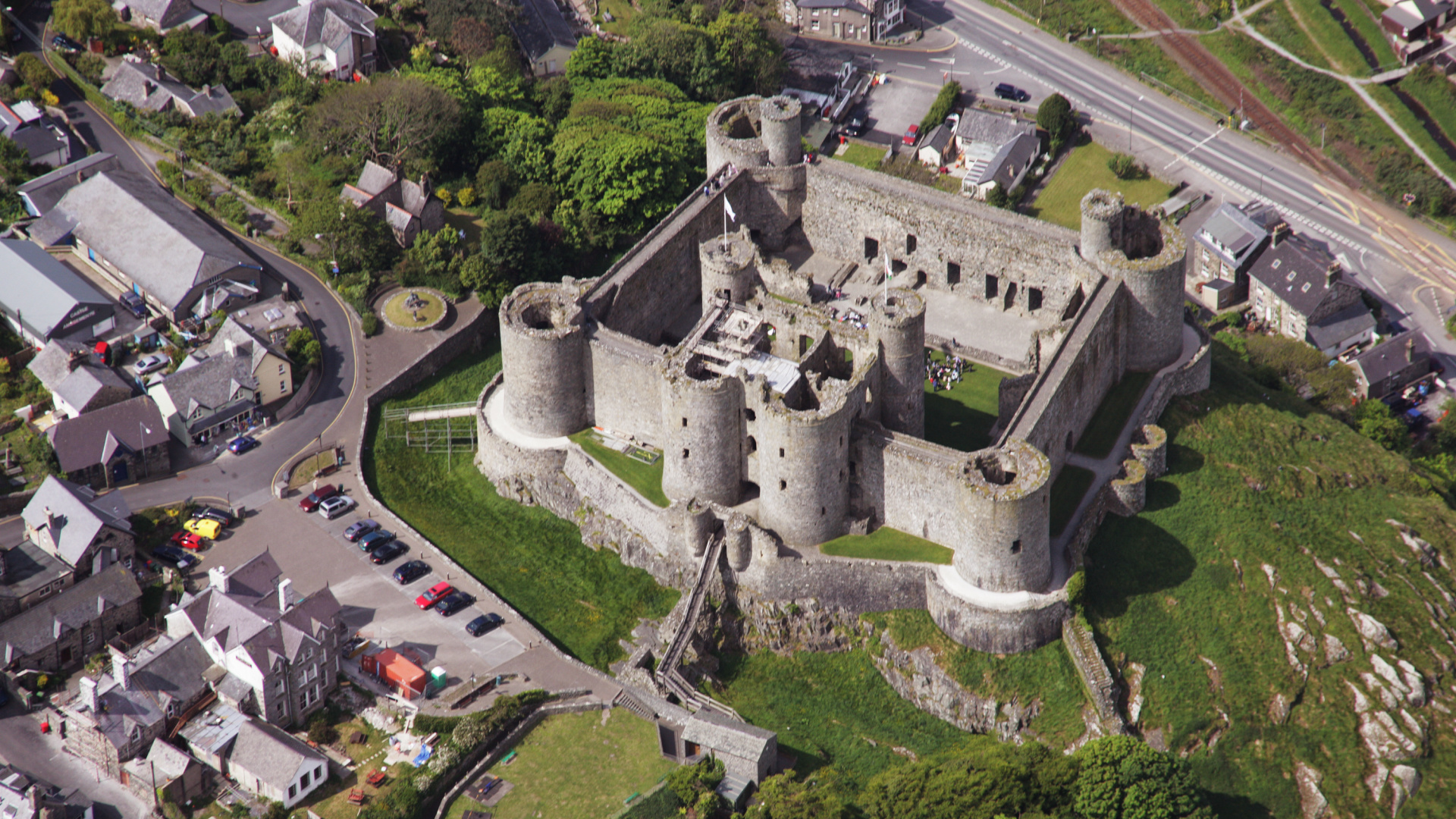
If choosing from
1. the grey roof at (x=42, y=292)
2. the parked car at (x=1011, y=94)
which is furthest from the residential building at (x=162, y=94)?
the parked car at (x=1011, y=94)

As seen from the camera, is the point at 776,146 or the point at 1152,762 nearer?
the point at 1152,762

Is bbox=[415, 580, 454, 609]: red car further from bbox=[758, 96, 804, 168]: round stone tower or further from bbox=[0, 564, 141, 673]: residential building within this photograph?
bbox=[758, 96, 804, 168]: round stone tower

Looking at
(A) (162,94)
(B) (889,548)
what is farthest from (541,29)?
(B) (889,548)

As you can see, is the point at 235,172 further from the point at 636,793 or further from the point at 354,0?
the point at 636,793

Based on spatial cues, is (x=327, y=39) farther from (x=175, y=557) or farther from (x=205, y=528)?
(x=175, y=557)

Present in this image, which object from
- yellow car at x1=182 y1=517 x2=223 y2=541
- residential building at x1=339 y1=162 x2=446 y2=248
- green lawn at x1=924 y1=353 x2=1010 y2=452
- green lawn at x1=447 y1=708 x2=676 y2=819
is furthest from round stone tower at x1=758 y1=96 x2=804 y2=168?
yellow car at x1=182 y1=517 x2=223 y2=541

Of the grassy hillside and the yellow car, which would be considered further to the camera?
the yellow car

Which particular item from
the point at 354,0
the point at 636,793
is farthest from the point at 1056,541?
the point at 354,0
